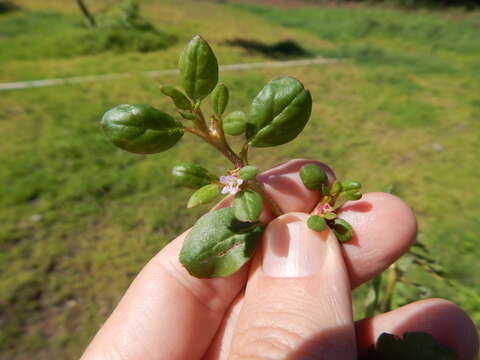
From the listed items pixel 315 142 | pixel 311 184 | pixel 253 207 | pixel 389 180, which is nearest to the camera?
pixel 253 207

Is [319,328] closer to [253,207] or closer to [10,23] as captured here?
[253,207]

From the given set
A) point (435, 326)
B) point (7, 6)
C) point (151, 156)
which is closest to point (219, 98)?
point (435, 326)

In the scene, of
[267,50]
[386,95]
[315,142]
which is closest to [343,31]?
[267,50]

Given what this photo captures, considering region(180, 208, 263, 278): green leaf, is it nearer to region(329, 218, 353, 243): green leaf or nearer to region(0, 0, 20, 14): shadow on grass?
region(329, 218, 353, 243): green leaf

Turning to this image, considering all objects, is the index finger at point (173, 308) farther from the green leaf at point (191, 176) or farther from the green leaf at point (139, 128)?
the green leaf at point (139, 128)

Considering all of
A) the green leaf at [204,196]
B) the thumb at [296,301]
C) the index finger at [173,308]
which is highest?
the green leaf at [204,196]

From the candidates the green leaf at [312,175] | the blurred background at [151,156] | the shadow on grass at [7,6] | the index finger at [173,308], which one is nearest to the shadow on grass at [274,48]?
the blurred background at [151,156]

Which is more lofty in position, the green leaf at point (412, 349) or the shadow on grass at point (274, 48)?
the green leaf at point (412, 349)

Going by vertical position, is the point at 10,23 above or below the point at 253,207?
below
